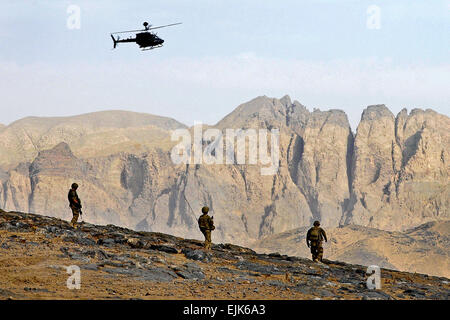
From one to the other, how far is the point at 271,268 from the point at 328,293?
16.6 feet

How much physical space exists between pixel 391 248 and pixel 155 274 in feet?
509

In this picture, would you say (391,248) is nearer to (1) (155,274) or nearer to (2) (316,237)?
(2) (316,237)

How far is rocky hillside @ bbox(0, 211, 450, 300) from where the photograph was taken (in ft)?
73.6

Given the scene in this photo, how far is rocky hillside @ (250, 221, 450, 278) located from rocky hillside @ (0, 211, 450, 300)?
13645cm

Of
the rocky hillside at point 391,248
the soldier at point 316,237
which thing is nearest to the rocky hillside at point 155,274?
the soldier at point 316,237

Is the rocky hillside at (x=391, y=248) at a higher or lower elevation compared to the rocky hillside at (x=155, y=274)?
lower

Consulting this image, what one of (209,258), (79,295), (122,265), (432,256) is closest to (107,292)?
(79,295)

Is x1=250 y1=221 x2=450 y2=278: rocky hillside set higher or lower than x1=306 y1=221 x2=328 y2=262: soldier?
lower

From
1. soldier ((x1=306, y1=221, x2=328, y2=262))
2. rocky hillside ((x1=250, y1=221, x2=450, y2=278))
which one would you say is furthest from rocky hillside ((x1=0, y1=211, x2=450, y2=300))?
rocky hillside ((x1=250, y1=221, x2=450, y2=278))

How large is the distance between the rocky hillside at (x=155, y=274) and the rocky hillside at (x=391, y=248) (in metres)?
136

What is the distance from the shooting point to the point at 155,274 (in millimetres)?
24844

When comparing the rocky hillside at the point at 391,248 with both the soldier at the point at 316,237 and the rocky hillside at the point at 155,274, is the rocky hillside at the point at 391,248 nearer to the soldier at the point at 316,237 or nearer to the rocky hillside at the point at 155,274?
the soldier at the point at 316,237

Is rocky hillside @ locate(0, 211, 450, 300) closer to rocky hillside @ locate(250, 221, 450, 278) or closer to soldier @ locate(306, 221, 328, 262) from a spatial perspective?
soldier @ locate(306, 221, 328, 262)

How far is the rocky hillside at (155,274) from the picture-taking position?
2242 centimetres
